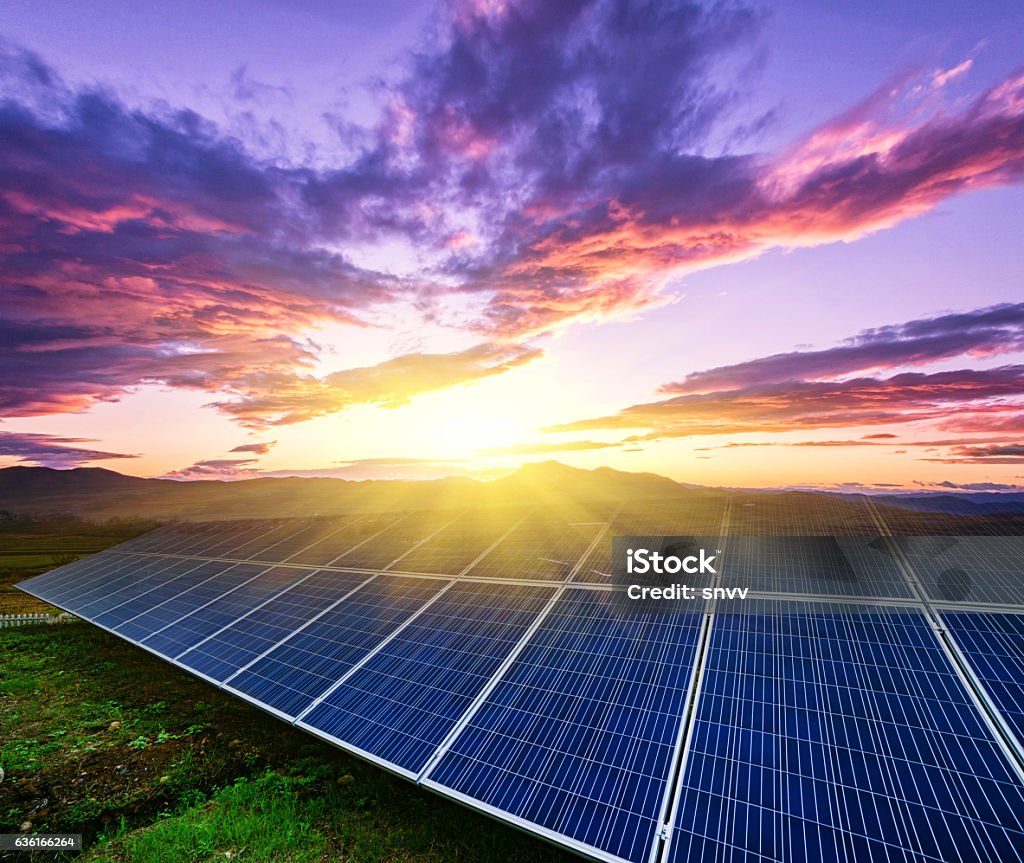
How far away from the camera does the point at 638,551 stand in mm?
13836

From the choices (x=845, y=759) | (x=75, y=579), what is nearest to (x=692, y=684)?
(x=845, y=759)

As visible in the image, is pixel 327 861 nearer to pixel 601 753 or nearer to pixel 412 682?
pixel 412 682

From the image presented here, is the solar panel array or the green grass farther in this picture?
the green grass

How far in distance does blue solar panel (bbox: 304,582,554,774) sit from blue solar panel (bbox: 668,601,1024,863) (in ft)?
15.7

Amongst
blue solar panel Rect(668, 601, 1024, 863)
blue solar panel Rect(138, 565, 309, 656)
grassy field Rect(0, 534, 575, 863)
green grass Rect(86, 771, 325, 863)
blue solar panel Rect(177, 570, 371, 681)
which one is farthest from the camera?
blue solar panel Rect(138, 565, 309, 656)

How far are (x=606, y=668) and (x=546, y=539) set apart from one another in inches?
285

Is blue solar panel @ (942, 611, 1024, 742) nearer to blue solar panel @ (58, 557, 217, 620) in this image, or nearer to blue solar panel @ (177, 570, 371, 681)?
blue solar panel @ (177, 570, 371, 681)

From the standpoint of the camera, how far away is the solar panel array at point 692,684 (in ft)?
21.4

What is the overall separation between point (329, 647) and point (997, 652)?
15106 mm

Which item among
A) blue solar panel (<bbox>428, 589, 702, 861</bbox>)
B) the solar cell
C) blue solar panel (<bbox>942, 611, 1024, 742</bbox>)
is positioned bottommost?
blue solar panel (<bbox>428, 589, 702, 861</bbox>)

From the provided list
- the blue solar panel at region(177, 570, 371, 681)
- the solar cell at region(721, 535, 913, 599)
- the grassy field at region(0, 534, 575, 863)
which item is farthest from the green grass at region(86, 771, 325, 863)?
the solar cell at region(721, 535, 913, 599)

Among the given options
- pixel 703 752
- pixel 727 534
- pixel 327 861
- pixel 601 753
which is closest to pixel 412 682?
pixel 327 861

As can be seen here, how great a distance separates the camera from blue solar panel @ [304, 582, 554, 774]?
377 inches

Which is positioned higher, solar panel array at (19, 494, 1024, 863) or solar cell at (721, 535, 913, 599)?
solar cell at (721, 535, 913, 599)
